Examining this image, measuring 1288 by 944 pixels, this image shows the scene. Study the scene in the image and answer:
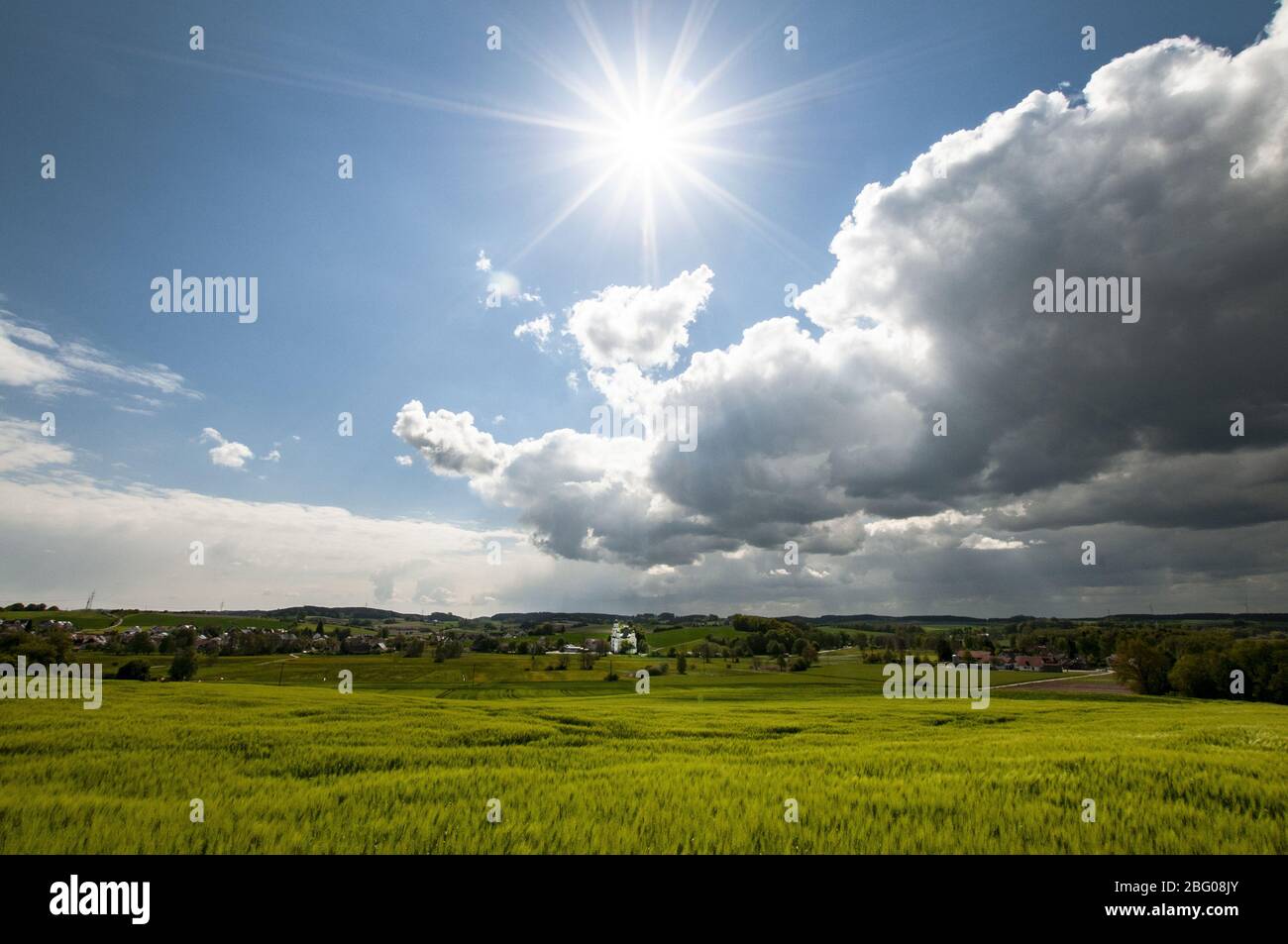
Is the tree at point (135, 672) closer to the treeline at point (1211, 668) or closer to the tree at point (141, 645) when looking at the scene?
the tree at point (141, 645)

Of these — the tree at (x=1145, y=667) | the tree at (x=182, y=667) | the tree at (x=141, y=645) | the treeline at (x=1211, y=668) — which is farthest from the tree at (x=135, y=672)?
the treeline at (x=1211, y=668)

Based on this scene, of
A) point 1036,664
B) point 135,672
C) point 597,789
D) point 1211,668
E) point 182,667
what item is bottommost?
point 1036,664

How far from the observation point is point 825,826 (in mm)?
6465

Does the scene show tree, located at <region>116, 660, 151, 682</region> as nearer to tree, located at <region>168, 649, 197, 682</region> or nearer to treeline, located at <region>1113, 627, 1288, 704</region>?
tree, located at <region>168, 649, 197, 682</region>

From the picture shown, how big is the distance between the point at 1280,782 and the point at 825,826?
822 cm

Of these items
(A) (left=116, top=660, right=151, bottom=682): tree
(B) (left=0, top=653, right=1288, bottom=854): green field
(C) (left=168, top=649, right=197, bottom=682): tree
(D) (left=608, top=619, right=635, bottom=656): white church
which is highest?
(B) (left=0, top=653, right=1288, bottom=854): green field

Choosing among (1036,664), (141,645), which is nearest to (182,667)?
(141,645)

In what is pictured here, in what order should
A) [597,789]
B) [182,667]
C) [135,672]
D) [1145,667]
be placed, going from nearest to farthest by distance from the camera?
[597,789] < [135,672] < [182,667] < [1145,667]

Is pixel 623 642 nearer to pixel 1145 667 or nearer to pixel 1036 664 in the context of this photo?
pixel 1036 664

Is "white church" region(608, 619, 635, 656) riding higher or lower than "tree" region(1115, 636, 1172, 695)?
lower

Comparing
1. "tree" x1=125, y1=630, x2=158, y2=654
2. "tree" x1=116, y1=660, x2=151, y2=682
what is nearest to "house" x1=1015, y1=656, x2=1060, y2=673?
"tree" x1=116, y1=660, x2=151, y2=682

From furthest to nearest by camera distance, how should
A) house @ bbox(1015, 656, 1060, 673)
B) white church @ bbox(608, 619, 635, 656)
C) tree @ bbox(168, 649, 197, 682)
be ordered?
white church @ bbox(608, 619, 635, 656) < house @ bbox(1015, 656, 1060, 673) < tree @ bbox(168, 649, 197, 682)
